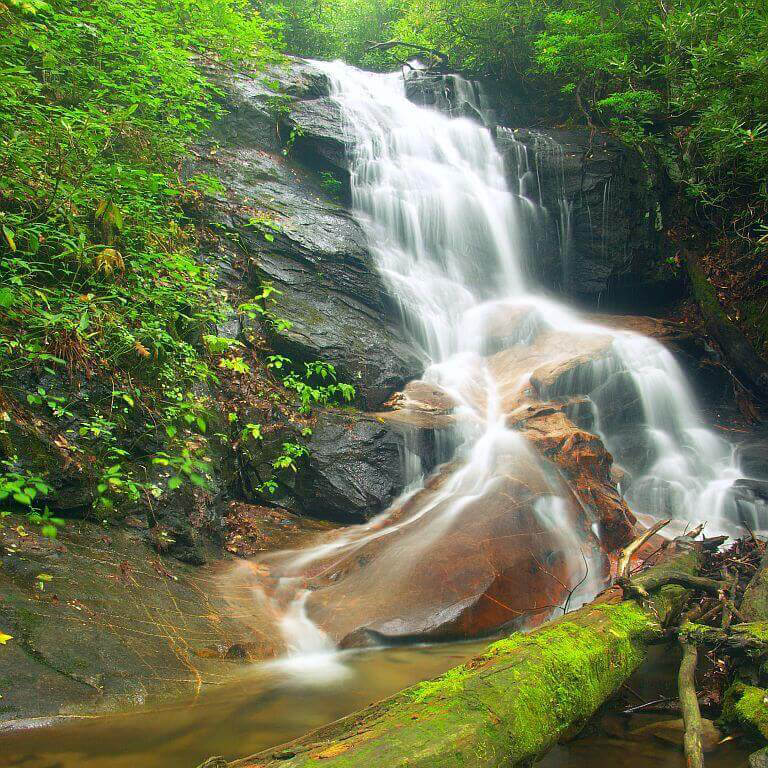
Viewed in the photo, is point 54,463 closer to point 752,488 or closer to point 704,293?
point 752,488

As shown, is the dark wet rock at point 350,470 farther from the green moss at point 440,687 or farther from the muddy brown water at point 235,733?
the green moss at point 440,687

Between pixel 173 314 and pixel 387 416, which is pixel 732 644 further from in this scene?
pixel 387 416

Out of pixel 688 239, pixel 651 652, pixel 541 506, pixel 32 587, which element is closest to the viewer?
pixel 32 587

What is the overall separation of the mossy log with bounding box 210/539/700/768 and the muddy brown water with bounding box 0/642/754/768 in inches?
12.0

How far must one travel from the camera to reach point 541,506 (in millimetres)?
5980

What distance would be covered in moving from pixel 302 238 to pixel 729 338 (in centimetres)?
891

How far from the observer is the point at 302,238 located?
9.24m

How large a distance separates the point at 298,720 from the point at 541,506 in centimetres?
379

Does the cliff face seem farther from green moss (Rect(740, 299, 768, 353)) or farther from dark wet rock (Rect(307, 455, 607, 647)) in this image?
dark wet rock (Rect(307, 455, 607, 647))

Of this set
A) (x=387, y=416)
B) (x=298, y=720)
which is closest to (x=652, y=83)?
(x=387, y=416)

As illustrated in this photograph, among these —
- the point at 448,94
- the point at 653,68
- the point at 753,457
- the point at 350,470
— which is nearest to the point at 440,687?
the point at 350,470

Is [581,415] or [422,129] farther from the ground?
[422,129]

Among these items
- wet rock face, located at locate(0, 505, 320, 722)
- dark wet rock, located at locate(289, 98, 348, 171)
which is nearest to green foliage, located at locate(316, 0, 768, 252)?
dark wet rock, located at locate(289, 98, 348, 171)

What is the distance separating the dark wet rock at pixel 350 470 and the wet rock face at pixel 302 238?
924 millimetres
